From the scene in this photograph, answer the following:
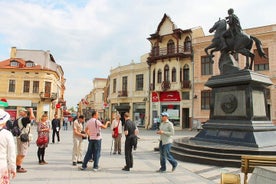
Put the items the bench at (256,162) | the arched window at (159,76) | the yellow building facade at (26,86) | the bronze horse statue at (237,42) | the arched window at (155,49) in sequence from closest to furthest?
the bench at (256,162) → the bronze horse statue at (237,42) → the arched window at (159,76) → the arched window at (155,49) → the yellow building facade at (26,86)

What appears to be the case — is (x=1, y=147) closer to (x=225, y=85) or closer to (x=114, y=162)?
(x=114, y=162)

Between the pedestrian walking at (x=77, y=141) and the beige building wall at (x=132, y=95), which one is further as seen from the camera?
the beige building wall at (x=132, y=95)

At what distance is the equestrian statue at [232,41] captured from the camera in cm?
1067

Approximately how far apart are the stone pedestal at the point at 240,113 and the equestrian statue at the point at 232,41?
1.05 meters

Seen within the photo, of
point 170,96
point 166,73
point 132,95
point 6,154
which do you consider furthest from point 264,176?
point 132,95

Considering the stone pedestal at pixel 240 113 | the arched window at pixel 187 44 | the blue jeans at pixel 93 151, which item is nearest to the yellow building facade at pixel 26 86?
the arched window at pixel 187 44

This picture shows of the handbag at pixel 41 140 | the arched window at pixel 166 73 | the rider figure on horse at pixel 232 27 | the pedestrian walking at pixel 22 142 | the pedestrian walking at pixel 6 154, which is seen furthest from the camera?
the arched window at pixel 166 73

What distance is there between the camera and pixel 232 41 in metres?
11.0

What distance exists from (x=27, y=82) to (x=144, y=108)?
21841 mm

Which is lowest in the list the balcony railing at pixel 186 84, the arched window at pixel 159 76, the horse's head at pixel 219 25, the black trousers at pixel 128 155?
the black trousers at pixel 128 155

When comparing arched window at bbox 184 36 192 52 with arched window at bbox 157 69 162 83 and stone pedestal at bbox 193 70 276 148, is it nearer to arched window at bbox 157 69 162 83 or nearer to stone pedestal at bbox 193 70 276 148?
arched window at bbox 157 69 162 83

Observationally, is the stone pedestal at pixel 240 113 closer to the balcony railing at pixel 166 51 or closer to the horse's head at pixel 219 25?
the horse's head at pixel 219 25

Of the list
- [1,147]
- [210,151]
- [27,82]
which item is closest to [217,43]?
[210,151]

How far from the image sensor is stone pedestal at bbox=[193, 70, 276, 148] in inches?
355
